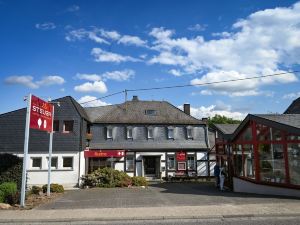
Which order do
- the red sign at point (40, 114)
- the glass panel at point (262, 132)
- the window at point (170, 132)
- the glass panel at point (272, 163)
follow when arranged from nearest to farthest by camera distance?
the red sign at point (40, 114) < the glass panel at point (272, 163) < the glass panel at point (262, 132) < the window at point (170, 132)

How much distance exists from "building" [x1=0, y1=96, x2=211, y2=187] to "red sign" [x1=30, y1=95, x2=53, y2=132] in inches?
406

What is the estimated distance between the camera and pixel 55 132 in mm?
28328

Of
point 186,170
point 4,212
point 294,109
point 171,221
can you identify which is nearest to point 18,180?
point 4,212

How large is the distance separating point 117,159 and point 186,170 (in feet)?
21.9

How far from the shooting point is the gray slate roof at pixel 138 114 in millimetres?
35562

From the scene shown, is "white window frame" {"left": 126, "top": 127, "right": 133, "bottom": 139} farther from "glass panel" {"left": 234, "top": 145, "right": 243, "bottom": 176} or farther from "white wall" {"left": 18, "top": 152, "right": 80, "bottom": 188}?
"glass panel" {"left": 234, "top": 145, "right": 243, "bottom": 176}

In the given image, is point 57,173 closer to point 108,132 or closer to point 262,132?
point 108,132

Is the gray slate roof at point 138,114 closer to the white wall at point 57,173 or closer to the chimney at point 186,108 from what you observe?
the chimney at point 186,108

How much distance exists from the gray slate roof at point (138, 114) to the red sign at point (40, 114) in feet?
55.0

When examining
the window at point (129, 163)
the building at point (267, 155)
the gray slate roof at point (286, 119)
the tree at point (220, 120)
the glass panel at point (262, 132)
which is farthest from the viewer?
the tree at point (220, 120)

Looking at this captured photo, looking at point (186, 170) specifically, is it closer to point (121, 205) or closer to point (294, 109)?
point (294, 109)

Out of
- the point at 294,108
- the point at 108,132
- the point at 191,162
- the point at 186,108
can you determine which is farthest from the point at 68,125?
the point at 294,108

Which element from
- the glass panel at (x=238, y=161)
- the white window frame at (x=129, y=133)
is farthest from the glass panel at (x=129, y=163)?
the glass panel at (x=238, y=161)

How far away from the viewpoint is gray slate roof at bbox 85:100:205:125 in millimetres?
35562
